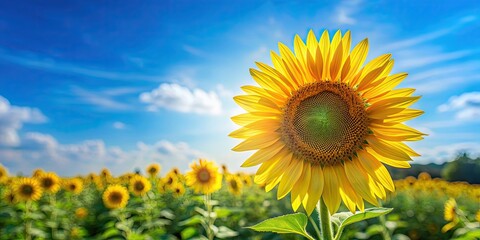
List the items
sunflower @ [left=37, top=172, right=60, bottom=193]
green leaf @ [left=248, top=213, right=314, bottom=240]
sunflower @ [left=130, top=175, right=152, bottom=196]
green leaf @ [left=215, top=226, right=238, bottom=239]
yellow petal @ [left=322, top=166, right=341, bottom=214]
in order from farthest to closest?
sunflower @ [left=37, top=172, right=60, bottom=193]
sunflower @ [left=130, top=175, right=152, bottom=196]
green leaf @ [left=215, top=226, right=238, bottom=239]
yellow petal @ [left=322, top=166, right=341, bottom=214]
green leaf @ [left=248, top=213, right=314, bottom=240]

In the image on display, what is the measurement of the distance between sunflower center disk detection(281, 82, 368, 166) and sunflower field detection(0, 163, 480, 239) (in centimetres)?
279

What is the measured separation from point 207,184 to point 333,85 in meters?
4.25

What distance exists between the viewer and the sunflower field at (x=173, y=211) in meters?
5.82

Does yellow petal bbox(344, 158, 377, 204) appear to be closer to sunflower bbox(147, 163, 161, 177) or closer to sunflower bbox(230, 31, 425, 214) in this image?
sunflower bbox(230, 31, 425, 214)

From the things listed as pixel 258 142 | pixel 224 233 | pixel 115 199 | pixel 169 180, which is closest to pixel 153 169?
pixel 169 180

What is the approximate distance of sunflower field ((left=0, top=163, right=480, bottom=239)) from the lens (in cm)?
582

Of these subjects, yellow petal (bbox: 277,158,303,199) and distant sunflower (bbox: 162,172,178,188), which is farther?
distant sunflower (bbox: 162,172,178,188)

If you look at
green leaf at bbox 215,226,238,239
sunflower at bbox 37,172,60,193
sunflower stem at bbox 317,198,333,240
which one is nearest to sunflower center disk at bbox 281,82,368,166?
sunflower stem at bbox 317,198,333,240

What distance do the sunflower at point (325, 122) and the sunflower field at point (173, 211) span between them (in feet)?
9.03

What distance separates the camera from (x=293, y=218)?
1842 millimetres

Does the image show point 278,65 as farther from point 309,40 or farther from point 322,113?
point 322,113

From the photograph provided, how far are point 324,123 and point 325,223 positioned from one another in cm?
50

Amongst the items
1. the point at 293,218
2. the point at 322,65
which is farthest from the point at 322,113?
the point at 293,218

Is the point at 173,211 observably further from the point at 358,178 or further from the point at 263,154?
the point at 358,178
